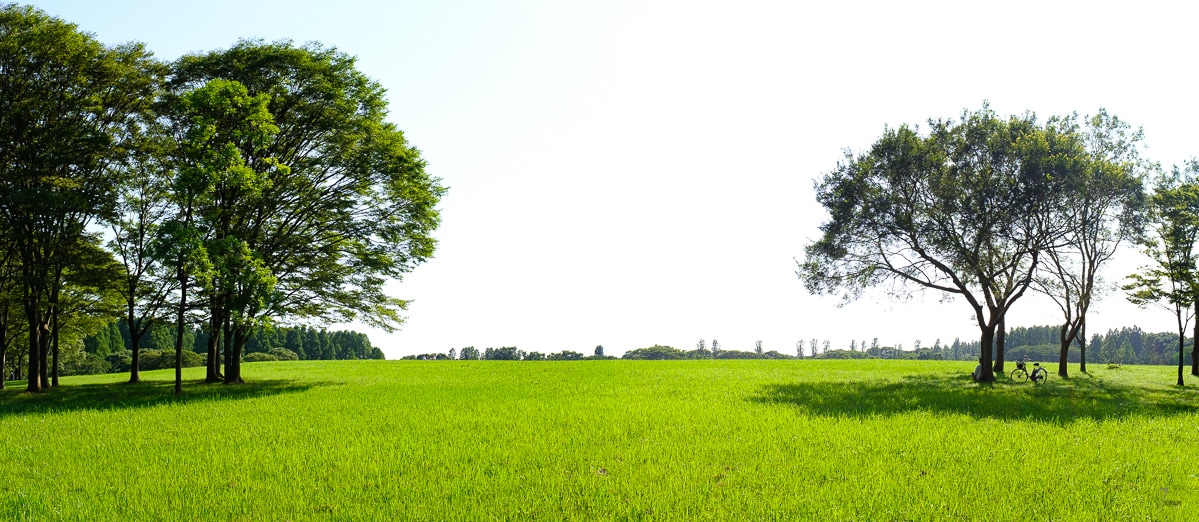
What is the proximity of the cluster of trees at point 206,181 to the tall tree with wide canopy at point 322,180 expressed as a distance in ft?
0.25

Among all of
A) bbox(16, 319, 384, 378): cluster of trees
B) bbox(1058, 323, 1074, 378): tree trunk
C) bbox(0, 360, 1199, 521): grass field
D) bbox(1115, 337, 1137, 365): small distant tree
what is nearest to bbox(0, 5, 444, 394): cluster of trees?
bbox(0, 360, 1199, 521): grass field

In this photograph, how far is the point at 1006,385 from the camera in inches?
1232

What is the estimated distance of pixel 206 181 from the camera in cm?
2552

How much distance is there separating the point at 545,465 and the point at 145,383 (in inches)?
1263

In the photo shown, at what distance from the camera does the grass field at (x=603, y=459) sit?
30.9 ft

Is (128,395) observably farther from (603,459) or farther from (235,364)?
(603,459)

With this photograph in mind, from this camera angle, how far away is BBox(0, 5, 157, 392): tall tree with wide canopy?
28.5 m

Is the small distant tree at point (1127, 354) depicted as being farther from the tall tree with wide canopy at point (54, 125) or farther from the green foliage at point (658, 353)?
the tall tree with wide canopy at point (54, 125)

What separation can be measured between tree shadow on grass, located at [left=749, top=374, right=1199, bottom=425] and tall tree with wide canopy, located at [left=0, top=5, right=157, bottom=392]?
31.2 meters

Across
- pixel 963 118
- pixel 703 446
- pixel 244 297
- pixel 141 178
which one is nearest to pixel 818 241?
pixel 963 118

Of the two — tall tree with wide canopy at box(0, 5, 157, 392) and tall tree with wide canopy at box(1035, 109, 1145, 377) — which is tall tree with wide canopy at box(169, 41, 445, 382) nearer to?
tall tree with wide canopy at box(0, 5, 157, 392)

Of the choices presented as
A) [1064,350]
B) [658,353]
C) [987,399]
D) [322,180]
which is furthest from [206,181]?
[658,353]

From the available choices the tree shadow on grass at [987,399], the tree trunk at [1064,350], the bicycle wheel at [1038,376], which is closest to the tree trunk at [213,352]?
the tree shadow on grass at [987,399]

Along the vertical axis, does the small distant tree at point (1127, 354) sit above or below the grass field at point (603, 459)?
below
